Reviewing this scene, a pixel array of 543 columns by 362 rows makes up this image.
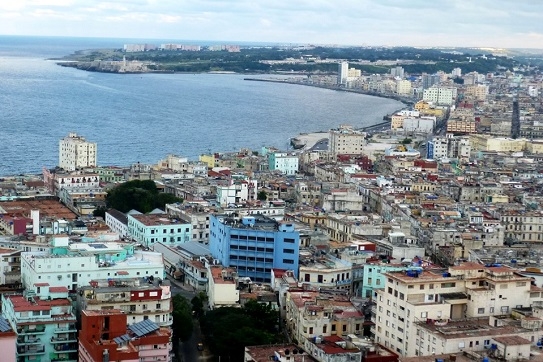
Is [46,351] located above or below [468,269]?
below

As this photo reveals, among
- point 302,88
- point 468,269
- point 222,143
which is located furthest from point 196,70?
point 468,269

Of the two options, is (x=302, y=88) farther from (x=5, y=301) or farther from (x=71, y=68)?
(x=5, y=301)

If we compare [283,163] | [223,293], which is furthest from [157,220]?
[283,163]

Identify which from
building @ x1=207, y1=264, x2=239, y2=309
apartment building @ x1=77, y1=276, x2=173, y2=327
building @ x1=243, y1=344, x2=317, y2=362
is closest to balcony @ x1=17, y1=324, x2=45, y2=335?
apartment building @ x1=77, y1=276, x2=173, y2=327

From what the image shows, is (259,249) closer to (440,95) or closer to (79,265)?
(79,265)

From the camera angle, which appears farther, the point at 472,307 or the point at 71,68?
the point at 71,68
